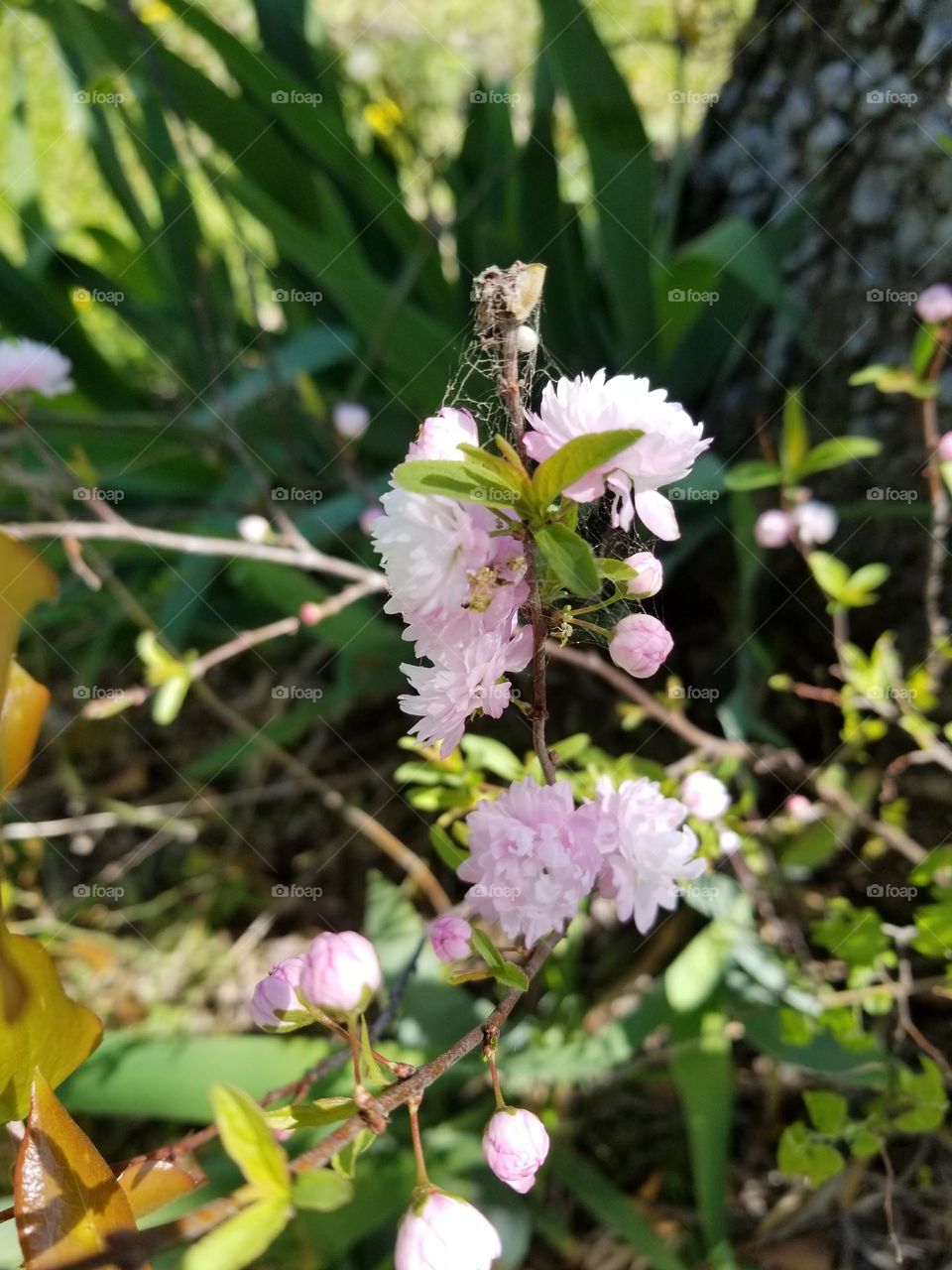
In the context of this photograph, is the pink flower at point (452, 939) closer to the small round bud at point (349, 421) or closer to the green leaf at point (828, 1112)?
the green leaf at point (828, 1112)

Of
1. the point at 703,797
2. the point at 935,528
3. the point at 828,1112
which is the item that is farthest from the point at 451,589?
the point at 935,528

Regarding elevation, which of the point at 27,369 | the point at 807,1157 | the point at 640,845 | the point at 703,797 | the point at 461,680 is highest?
the point at 27,369

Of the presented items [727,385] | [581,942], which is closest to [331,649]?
Answer: [581,942]

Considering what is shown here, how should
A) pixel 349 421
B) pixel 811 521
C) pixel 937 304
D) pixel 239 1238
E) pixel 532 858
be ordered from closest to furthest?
1. pixel 239 1238
2. pixel 532 858
3. pixel 937 304
4. pixel 811 521
5. pixel 349 421

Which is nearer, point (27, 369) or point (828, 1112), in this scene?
point (828, 1112)

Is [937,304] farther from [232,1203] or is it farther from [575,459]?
[232,1203]

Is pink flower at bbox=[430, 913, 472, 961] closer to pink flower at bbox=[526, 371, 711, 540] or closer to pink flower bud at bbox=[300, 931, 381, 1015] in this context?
pink flower bud at bbox=[300, 931, 381, 1015]

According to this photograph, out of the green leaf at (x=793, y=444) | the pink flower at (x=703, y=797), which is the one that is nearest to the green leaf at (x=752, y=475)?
the green leaf at (x=793, y=444)
